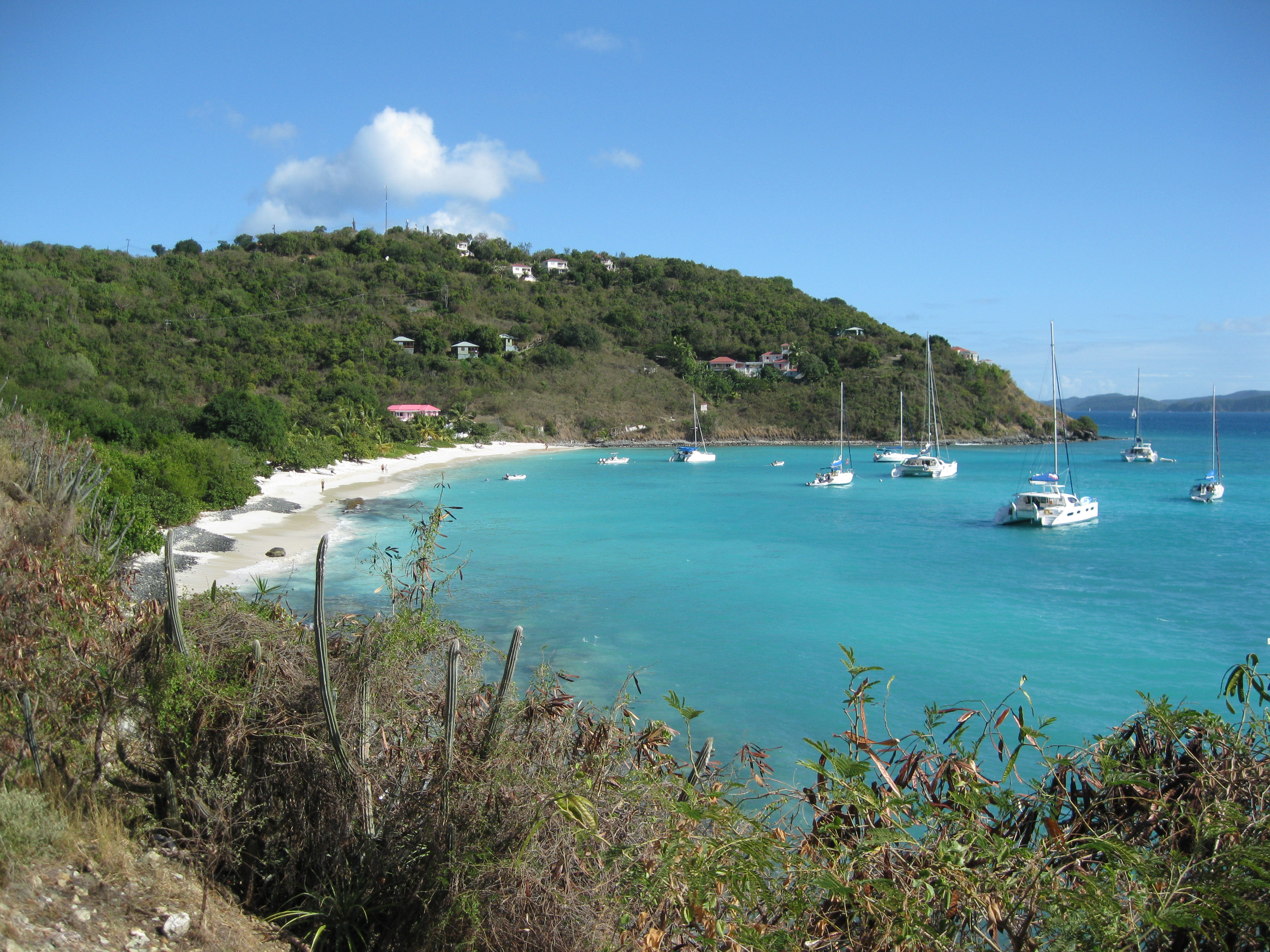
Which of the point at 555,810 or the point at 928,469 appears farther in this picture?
the point at 928,469

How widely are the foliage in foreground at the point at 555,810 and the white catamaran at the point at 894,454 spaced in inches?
2148

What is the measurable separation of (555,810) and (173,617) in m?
1.94

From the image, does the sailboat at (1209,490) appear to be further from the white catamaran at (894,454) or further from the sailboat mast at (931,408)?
the white catamaran at (894,454)

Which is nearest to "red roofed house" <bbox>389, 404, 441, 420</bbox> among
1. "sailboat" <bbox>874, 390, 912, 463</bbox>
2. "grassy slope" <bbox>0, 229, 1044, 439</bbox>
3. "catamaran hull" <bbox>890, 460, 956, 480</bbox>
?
"grassy slope" <bbox>0, 229, 1044, 439</bbox>

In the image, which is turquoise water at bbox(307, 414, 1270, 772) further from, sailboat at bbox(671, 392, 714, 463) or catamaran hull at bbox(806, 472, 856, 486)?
sailboat at bbox(671, 392, 714, 463)

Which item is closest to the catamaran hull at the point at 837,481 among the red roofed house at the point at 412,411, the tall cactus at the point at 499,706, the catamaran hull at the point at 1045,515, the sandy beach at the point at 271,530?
the catamaran hull at the point at 1045,515

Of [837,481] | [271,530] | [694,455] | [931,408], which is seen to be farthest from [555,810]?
[931,408]

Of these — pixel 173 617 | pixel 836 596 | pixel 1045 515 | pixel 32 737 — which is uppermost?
pixel 173 617

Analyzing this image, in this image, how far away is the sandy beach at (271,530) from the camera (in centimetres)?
1577

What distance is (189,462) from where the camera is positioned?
24.4m

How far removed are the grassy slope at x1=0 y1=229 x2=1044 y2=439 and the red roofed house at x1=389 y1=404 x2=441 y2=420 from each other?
2.82 meters

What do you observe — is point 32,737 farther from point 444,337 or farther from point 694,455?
point 444,337

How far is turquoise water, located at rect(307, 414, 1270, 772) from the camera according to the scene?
41.4ft

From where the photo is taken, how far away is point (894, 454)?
6250 centimetres
